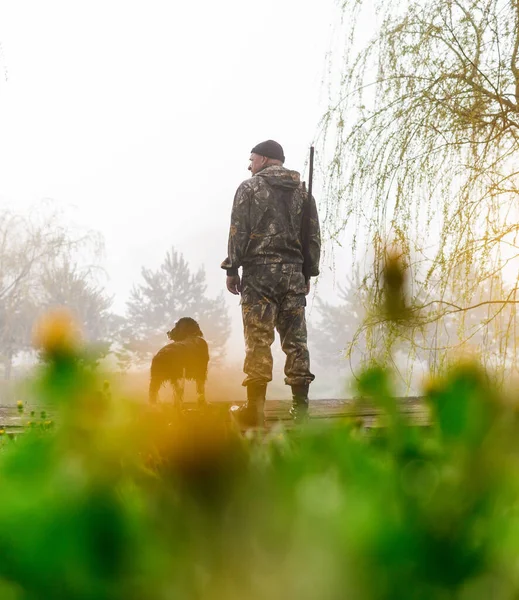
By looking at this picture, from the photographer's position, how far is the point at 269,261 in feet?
16.3

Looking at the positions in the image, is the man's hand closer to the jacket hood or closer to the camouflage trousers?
the camouflage trousers

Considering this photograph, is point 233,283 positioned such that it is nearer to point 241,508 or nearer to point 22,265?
point 241,508

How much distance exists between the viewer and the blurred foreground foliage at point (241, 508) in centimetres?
23

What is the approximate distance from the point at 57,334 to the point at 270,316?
4.73m

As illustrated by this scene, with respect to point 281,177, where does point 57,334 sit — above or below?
below

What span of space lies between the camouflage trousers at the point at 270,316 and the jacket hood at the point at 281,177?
1.96 feet

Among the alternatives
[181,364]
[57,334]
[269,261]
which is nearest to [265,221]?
[269,261]

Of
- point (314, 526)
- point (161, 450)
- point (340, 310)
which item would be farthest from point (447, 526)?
point (340, 310)

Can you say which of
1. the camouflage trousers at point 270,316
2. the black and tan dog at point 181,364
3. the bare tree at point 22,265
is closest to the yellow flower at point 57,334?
the camouflage trousers at point 270,316

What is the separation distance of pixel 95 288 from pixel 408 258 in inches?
1283

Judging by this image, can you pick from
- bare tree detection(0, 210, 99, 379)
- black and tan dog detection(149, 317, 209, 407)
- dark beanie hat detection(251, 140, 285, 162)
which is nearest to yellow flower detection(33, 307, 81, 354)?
dark beanie hat detection(251, 140, 285, 162)

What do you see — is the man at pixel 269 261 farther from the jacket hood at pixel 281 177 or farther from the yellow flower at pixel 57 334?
the yellow flower at pixel 57 334

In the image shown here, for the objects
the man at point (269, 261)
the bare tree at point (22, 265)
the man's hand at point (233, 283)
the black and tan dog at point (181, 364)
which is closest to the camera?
the man at point (269, 261)

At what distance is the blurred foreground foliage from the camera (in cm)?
23
